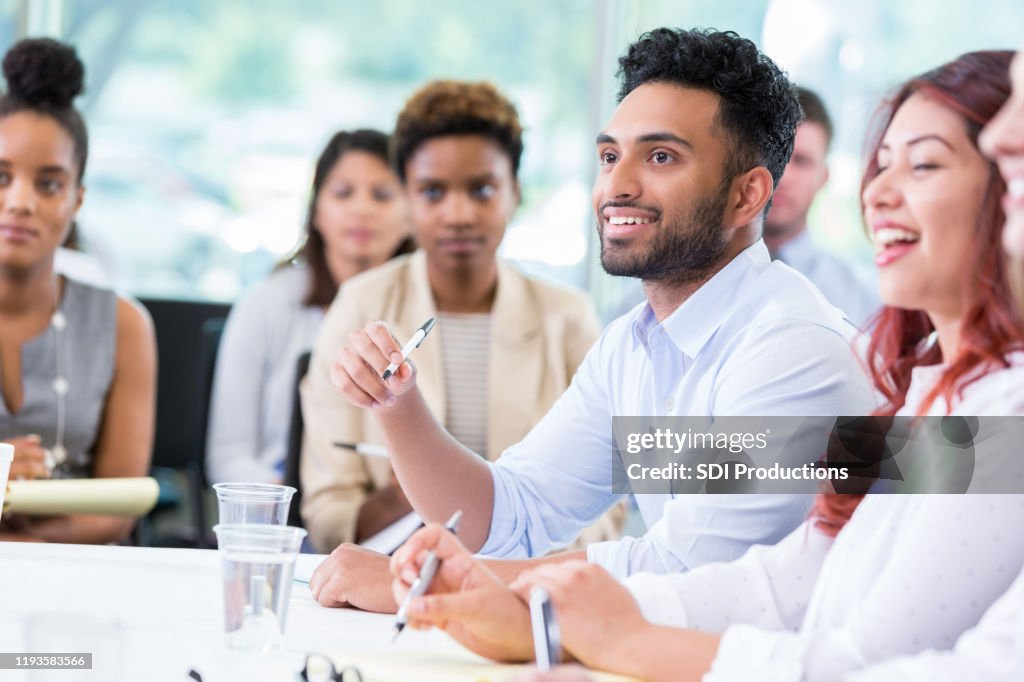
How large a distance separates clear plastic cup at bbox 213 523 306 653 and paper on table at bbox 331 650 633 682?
0.09 m

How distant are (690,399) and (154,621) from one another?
0.80 m

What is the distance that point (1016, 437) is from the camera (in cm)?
107

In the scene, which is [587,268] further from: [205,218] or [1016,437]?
[1016,437]

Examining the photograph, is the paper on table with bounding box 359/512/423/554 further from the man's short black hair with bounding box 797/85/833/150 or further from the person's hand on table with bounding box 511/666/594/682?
the man's short black hair with bounding box 797/85/833/150

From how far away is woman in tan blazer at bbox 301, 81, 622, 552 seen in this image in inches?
112

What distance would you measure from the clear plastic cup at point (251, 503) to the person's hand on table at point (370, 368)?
255 millimetres

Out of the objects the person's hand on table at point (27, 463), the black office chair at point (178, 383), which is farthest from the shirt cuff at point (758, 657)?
the black office chair at point (178, 383)

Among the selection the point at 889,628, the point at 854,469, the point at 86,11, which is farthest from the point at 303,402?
the point at 86,11

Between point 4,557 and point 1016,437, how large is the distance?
4.24ft

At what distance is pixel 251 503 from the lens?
1.41 metres

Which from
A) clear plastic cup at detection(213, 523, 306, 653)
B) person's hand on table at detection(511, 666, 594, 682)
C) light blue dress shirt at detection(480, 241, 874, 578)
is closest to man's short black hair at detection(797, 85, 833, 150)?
light blue dress shirt at detection(480, 241, 874, 578)

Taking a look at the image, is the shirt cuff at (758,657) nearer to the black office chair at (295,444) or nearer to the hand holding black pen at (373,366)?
the hand holding black pen at (373,366)

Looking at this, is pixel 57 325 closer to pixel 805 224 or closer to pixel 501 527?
pixel 501 527

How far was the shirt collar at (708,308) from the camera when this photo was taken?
1.74 meters
